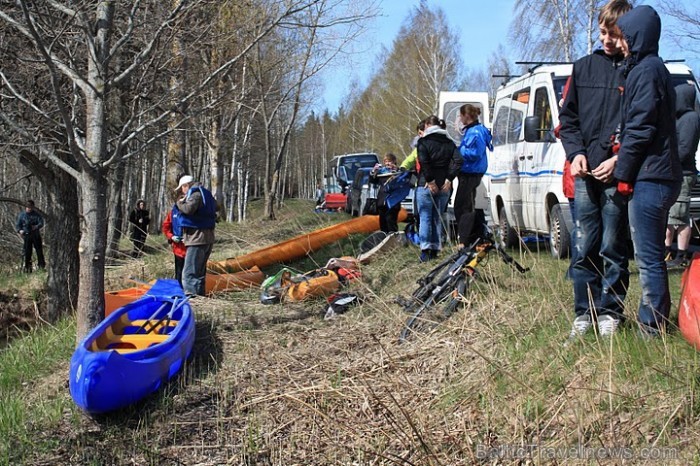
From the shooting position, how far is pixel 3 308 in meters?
13.2

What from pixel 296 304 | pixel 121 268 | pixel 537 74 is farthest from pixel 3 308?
pixel 537 74

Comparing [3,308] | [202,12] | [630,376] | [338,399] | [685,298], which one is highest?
[202,12]

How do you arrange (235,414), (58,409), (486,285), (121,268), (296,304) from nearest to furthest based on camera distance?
1. (235,414)
2. (58,409)
3. (486,285)
4. (296,304)
5. (121,268)

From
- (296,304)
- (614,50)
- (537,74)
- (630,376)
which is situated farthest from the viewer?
(537,74)

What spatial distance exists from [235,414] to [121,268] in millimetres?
8130

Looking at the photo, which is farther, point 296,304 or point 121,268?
point 121,268

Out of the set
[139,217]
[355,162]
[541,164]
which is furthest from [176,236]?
[355,162]

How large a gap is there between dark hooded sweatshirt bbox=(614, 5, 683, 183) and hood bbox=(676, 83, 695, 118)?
3.00 meters

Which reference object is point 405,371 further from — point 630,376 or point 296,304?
point 296,304

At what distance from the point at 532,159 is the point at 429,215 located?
1670 millimetres

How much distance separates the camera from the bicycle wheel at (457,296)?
19.1 feet

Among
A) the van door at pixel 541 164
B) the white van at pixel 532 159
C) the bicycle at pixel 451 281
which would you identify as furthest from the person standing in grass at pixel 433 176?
the bicycle at pixel 451 281

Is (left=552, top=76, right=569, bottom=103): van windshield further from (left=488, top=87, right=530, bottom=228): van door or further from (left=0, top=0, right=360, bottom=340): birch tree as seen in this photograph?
(left=0, top=0, right=360, bottom=340): birch tree

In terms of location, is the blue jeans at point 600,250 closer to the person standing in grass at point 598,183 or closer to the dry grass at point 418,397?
the person standing in grass at point 598,183
